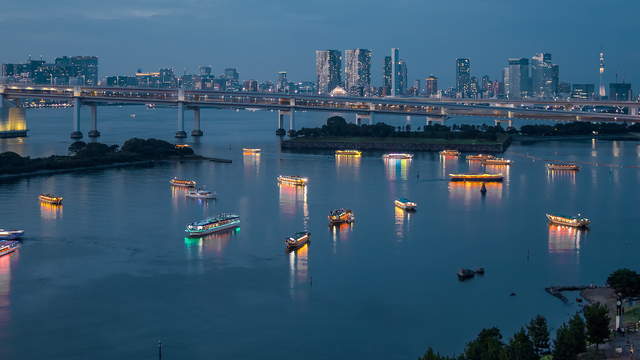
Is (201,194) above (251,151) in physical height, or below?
below

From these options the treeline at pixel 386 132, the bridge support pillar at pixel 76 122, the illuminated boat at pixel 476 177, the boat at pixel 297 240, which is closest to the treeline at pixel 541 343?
the boat at pixel 297 240

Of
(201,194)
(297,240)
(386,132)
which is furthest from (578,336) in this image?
(386,132)

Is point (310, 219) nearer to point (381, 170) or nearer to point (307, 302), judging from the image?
point (307, 302)

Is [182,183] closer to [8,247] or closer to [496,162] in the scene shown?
[8,247]

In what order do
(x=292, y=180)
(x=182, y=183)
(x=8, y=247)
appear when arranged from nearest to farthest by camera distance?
(x=8, y=247), (x=182, y=183), (x=292, y=180)

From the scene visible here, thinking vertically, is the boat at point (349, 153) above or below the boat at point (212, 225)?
above

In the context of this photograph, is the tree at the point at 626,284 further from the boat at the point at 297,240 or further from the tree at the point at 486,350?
the boat at the point at 297,240
